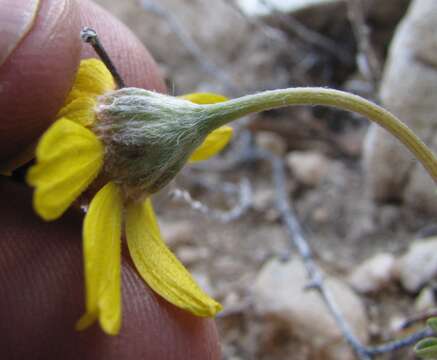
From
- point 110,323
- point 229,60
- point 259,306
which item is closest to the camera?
point 110,323

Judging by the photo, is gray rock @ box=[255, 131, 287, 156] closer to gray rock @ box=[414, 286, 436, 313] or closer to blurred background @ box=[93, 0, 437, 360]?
blurred background @ box=[93, 0, 437, 360]

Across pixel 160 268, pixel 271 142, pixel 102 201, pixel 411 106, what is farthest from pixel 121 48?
pixel 271 142

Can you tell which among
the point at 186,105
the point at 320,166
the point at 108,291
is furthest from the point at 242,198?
the point at 108,291

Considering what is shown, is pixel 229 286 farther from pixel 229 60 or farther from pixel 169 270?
pixel 229 60

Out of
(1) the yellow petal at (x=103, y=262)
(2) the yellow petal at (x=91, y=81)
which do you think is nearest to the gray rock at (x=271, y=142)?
(2) the yellow petal at (x=91, y=81)

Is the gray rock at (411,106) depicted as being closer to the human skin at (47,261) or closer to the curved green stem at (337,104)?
the curved green stem at (337,104)

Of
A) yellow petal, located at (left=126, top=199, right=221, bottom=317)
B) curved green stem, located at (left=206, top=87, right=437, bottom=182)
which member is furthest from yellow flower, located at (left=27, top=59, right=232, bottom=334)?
curved green stem, located at (left=206, top=87, right=437, bottom=182)
